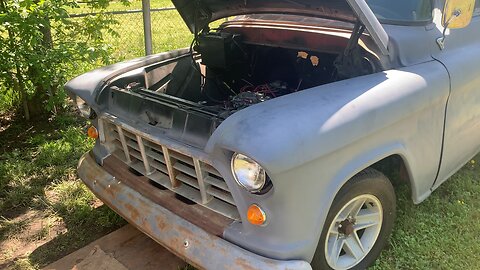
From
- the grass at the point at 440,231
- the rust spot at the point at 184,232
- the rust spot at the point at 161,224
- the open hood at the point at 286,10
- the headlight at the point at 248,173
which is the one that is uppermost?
the open hood at the point at 286,10

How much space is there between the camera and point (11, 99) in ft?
16.5

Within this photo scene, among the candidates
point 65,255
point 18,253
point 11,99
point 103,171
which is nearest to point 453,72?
point 103,171

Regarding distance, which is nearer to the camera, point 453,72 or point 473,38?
point 453,72

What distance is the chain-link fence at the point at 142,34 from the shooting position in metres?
7.34

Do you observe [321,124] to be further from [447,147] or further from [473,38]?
[473,38]

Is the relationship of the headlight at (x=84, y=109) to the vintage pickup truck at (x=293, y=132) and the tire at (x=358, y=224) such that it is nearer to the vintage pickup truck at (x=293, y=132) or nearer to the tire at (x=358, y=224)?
the vintage pickup truck at (x=293, y=132)

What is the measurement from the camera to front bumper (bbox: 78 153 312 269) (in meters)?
2.03

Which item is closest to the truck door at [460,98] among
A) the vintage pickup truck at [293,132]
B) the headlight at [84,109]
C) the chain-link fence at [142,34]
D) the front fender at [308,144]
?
the vintage pickup truck at [293,132]

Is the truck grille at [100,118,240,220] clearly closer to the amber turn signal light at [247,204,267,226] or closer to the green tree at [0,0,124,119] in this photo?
the amber turn signal light at [247,204,267,226]

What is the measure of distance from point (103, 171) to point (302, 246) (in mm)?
1449

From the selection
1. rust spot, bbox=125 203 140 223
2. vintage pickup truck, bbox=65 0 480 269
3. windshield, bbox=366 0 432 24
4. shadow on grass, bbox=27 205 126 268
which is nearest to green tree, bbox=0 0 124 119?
vintage pickup truck, bbox=65 0 480 269

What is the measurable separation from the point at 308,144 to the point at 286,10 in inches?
61.3

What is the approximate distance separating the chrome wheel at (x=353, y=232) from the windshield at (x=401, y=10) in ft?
4.06

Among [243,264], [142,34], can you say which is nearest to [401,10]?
[243,264]
